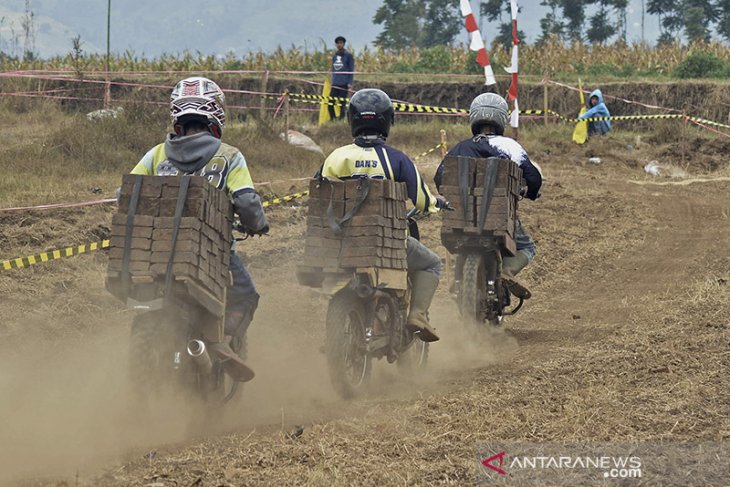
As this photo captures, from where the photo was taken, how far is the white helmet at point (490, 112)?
1058cm

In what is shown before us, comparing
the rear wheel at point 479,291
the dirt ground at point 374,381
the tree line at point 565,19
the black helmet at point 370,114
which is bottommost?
the dirt ground at point 374,381

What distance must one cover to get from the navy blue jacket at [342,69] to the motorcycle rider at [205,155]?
2100 centimetres

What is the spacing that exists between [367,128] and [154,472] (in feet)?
11.3

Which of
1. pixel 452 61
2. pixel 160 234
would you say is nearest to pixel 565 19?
pixel 452 61

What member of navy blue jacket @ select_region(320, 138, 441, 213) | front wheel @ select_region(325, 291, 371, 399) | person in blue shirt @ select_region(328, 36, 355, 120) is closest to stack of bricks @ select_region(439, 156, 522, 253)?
navy blue jacket @ select_region(320, 138, 441, 213)

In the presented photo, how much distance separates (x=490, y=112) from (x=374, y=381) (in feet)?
9.54

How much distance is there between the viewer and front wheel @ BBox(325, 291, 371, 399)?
313 inches

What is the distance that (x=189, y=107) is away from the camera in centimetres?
727

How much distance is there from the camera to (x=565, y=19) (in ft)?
218

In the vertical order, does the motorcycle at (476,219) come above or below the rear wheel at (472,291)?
above

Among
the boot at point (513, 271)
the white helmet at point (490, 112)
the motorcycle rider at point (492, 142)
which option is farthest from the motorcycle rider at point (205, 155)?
the boot at point (513, 271)

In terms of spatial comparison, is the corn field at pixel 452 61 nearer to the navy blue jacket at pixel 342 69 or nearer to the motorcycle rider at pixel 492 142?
the navy blue jacket at pixel 342 69

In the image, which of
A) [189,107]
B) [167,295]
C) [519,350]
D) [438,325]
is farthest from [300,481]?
[438,325]

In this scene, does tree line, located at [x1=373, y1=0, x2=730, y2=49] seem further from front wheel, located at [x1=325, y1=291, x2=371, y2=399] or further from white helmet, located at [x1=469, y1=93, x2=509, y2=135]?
front wheel, located at [x1=325, y1=291, x2=371, y2=399]
